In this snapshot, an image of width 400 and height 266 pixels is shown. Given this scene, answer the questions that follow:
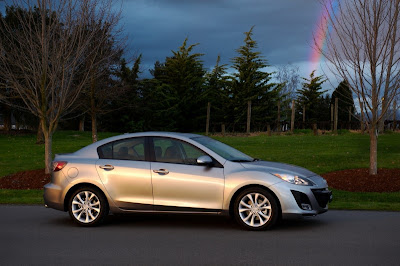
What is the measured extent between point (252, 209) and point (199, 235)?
3.10 ft

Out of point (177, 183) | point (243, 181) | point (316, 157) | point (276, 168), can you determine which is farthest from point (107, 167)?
point (316, 157)

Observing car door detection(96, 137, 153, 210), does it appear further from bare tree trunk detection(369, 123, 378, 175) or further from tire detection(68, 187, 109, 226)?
bare tree trunk detection(369, 123, 378, 175)

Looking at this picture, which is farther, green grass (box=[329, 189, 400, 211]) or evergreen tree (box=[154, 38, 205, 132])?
evergreen tree (box=[154, 38, 205, 132])

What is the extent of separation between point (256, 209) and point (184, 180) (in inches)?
49.2

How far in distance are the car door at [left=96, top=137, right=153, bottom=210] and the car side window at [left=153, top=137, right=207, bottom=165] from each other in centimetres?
24

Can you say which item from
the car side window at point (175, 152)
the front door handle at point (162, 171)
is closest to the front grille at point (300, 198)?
the car side window at point (175, 152)

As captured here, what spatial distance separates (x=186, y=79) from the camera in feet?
187

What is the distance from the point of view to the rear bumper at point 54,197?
32.7 ft

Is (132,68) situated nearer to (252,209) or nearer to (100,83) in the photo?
(100,83)

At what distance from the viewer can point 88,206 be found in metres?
9.84

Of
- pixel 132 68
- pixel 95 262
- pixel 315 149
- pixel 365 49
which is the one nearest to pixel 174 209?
pixel 95 262

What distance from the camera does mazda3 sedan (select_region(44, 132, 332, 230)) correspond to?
9.09 metres

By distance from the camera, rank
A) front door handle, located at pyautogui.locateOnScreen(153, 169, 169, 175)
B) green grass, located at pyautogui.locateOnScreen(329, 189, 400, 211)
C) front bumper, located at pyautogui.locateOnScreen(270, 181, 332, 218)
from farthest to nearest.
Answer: green grass, located at pyautogui.locateOnScreen(329, 189, 400, 211), front door handle, located at pyautogui.locateOnScreen(153, 169, 169, 175), front bumper, located at pyautogui.locateOnScreen(270, 181, 332, 218)

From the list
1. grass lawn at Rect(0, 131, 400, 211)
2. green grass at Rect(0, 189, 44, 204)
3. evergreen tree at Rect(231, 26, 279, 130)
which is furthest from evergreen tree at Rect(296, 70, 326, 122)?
green grass at Rect(0, 189, 44, 204)
